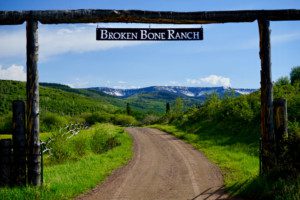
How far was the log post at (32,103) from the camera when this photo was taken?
12.5m

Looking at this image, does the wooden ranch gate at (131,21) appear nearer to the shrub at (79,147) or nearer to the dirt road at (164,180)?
the dirt road at (164,180)

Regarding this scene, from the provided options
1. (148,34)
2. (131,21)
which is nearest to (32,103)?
(131,21)

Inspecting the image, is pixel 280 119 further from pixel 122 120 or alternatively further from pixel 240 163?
pixel 122 120

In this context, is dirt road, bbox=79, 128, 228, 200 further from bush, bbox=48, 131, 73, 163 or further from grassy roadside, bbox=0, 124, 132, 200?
bush, bbox=48, 131, 73, 163

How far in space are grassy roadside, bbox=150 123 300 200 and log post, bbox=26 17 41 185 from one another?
609 cm

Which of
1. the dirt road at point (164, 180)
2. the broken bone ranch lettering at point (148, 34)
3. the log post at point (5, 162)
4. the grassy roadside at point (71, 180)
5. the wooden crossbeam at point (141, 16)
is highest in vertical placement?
the wooden crossbeam at point (141, 16)

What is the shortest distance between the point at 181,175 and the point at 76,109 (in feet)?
559

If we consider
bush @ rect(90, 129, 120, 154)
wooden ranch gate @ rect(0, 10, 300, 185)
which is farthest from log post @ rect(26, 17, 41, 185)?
bush @ rect(90, 129, 120, 154)

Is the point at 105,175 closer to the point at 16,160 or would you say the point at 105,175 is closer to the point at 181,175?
the point at 181,175

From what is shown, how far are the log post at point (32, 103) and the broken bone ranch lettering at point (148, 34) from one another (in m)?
2.04

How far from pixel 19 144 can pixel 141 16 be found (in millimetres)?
5514

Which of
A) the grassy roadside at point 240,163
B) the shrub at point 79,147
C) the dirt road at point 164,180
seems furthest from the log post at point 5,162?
the shrub at point 79,147

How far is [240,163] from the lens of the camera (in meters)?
18.8

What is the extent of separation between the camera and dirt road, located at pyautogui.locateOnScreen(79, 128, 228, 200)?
12.3 meters
